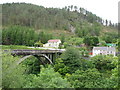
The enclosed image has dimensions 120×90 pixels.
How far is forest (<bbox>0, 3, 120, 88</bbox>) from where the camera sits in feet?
26.9

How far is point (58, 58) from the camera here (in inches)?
797

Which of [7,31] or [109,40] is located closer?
[7,31]

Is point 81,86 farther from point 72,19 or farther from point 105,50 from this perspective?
point 72,19

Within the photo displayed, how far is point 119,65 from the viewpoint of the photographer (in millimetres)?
4617

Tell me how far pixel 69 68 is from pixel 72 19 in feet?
215

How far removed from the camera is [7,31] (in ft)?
135

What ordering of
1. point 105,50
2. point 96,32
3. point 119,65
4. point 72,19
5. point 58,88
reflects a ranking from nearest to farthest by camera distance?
point 119,65, point 58,88, point 105,50, point 96,32, point 72,19

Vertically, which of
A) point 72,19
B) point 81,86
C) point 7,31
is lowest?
point 81,86

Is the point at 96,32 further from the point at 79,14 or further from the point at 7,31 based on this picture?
the point at 7,31

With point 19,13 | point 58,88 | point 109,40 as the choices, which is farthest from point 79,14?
point 58,88

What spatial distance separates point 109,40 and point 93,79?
3464cm

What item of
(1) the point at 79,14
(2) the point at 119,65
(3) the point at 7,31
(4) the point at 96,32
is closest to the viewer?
(2) the point at 119,65

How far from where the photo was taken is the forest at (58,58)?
8.21m

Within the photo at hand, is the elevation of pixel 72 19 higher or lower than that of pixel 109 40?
higher
